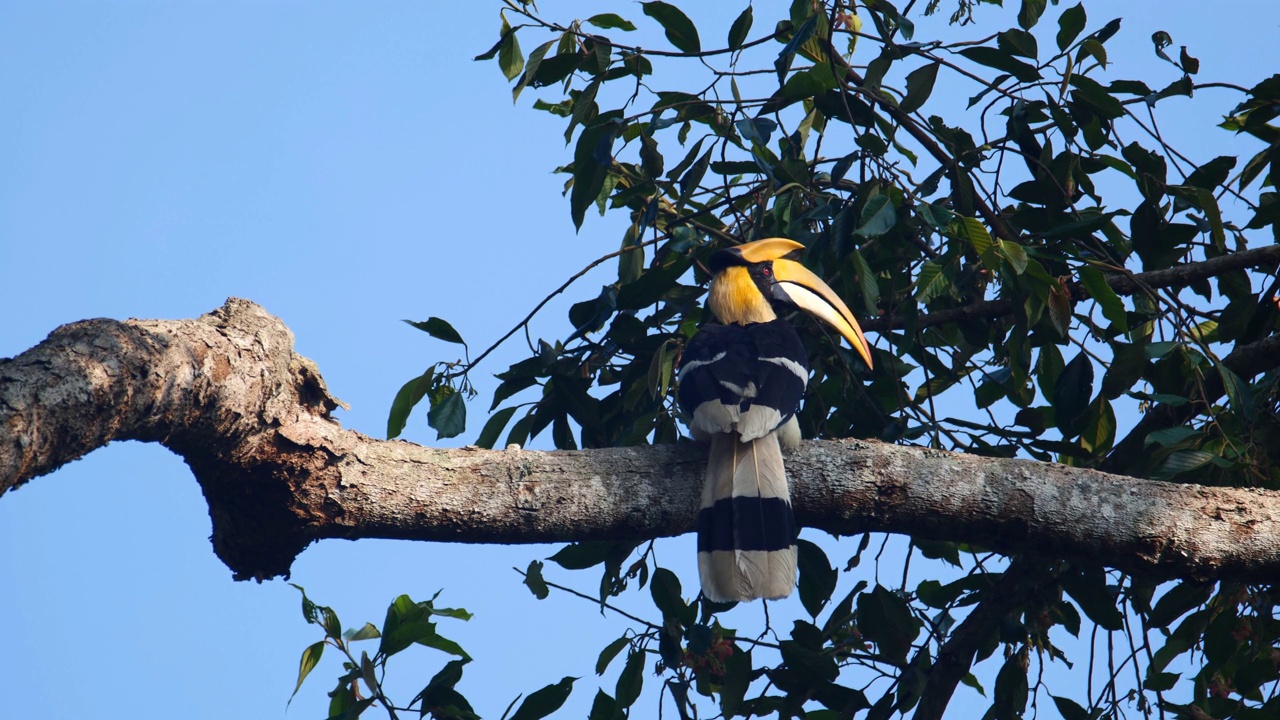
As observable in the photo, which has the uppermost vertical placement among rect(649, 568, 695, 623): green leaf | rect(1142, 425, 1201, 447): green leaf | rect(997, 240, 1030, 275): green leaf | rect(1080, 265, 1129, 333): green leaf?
rect(997, 240, 1030, 275): green leaf

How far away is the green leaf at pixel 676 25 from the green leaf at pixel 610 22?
0.59 feet

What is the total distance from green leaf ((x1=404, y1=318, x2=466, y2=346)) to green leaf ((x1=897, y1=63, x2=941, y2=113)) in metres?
1.93

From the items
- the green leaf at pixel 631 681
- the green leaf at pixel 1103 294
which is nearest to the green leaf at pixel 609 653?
the green leaf at pixel 631 681

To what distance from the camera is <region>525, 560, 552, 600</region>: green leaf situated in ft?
12.9

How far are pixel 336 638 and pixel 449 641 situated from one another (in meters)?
0.35

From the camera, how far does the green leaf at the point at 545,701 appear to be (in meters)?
3.49

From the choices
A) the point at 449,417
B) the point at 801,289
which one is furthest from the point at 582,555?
the point at 801,289

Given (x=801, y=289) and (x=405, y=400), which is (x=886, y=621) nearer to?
(x=801, y=289)

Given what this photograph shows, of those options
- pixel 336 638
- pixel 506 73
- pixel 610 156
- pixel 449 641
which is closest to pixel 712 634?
pixel 449 641

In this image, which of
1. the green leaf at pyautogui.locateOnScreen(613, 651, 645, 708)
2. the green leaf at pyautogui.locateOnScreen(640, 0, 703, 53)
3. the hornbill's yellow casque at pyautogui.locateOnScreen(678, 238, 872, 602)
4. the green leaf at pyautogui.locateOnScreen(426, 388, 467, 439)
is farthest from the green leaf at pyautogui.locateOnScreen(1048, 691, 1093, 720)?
the green leaf at pyautogui.locateOnScreen(640, 0, 703, 53)

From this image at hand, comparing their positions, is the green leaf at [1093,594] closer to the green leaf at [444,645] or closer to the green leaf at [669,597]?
the green leaf at [669,597]

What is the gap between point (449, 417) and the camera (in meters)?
3.79

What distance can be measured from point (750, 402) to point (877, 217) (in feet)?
2.42

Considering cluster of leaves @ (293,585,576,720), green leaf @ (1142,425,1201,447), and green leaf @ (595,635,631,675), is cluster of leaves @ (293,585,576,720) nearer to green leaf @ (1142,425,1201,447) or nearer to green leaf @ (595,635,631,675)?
green leaf @ (595,635,631,675)
